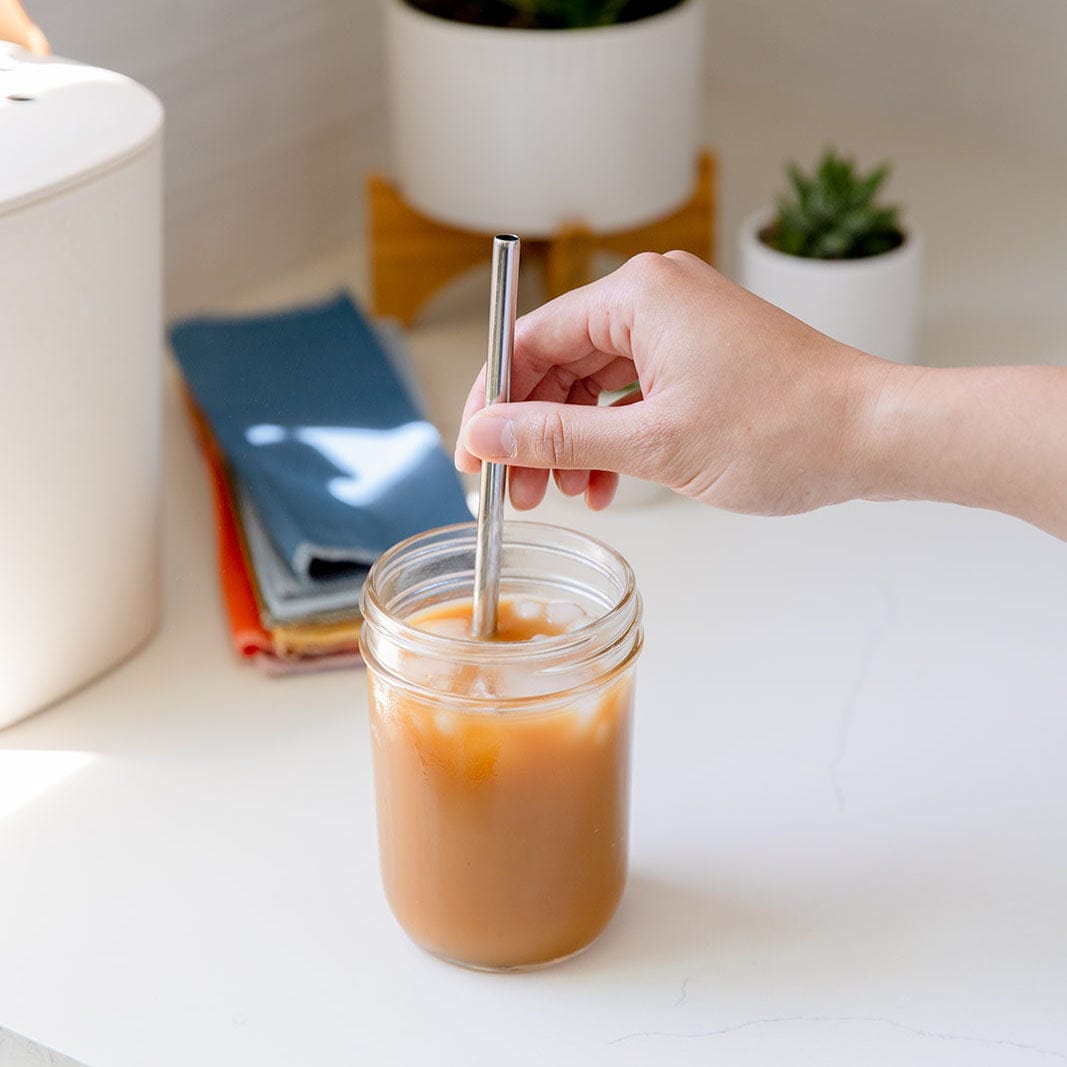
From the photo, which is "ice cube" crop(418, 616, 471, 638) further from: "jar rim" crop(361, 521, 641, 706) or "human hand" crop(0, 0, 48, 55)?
"human hand" crop(0, 0, 48, 55)

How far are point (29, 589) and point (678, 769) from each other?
0.35 metres

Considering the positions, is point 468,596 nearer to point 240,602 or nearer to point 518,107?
point 240,602

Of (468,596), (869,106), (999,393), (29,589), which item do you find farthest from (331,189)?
(999,393)

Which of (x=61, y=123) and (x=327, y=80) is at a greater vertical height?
(x=61, y=123)

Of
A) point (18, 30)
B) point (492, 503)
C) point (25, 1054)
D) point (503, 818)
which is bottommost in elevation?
point (25, 1054)

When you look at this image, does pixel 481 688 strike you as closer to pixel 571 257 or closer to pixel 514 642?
pixel 514 642

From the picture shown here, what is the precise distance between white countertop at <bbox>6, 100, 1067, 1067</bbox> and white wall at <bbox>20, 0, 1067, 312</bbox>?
385mm

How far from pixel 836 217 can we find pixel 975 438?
56 centimetres

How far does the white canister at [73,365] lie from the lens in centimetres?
81

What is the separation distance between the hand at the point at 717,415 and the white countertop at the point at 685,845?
0.65 feet

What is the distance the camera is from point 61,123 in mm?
840

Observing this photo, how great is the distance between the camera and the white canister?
809 millimetres

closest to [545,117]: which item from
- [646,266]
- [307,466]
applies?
[307,466]

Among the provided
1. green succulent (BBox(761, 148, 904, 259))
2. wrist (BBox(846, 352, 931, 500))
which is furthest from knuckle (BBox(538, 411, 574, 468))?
green succulent (BBox(761, 148, 904, 259))
